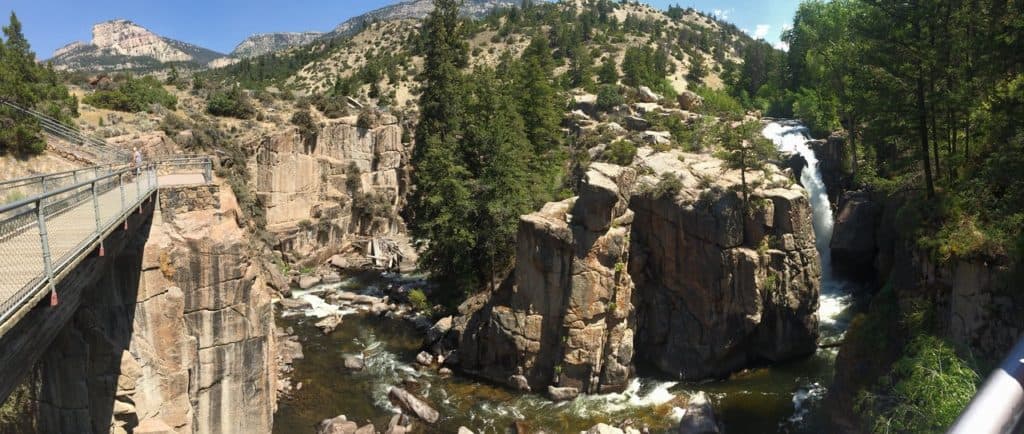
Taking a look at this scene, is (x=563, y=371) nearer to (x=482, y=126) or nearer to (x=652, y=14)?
(x=482, y=126)

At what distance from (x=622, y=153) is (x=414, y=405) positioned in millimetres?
16369

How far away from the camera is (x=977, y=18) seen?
53.8 feet

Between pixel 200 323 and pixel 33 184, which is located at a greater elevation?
pixel 33 184

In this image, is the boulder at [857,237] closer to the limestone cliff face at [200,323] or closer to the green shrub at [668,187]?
the green shrub at [668,187]

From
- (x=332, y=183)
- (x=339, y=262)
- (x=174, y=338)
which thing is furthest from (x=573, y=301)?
(x=332, y=183)

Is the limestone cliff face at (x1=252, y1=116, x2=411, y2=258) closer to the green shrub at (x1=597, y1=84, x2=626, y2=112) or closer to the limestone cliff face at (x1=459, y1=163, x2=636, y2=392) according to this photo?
the green shrub at (x1=597, y1=84, x2=626, y2=112)

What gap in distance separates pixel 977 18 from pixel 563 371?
55.2 ft

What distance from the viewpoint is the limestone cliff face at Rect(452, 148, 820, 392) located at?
70.5ft

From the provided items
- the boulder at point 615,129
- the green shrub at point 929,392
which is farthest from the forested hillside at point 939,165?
the boulder at point 615,129

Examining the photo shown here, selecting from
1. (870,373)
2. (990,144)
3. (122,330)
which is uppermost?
(990,144)

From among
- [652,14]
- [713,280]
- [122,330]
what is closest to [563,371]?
[713,280]

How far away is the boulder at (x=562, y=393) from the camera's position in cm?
2114

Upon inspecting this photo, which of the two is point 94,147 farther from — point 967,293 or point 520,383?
point 967,293

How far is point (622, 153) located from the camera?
2966 cm
